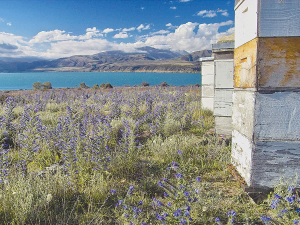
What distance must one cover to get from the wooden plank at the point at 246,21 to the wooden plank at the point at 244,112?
0.73 m

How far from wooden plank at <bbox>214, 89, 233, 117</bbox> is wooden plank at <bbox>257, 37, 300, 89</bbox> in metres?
2.94

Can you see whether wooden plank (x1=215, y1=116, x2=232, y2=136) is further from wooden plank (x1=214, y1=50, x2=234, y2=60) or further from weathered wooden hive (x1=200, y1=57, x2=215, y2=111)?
weathered wooden hive (x1=200, y1=57, x2=215, y2=111)

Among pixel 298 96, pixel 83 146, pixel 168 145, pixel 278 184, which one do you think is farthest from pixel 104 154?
pixel 298 96

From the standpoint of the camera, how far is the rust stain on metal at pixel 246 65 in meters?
2.50

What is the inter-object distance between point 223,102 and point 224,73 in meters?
0.75

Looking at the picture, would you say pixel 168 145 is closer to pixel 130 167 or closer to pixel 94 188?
pixel 130 167

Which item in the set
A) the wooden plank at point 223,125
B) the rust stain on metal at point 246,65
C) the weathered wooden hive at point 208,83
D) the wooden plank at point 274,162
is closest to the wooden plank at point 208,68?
the weathered wooden hive at point 208,83

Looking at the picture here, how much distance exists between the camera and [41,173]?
3.44m

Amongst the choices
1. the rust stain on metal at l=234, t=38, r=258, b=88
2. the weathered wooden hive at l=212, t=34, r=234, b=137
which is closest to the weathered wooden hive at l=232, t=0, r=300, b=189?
the rust stain on metal at l=234, t=38, r=258, b=88

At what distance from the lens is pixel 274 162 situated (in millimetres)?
2572

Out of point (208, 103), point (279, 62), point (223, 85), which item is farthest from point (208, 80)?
point (279, 62)

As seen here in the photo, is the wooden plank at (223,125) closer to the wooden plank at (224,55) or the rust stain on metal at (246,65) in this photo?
the wooden plank at (224,55)

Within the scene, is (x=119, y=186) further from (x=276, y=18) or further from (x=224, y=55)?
(x=224, y=55)

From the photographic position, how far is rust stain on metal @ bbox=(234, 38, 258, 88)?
8.20 ft
